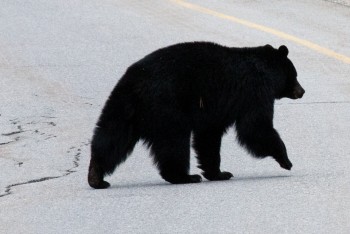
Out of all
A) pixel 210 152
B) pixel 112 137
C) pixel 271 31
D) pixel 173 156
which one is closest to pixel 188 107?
pixel 173 156

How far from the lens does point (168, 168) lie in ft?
28.4

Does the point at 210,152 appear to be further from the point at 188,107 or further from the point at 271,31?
the point at 271,31

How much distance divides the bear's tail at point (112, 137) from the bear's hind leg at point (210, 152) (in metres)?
0.73

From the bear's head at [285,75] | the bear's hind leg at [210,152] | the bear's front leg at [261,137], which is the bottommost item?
the bear's hind leg at [210,152]

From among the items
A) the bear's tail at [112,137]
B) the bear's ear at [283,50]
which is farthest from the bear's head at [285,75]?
the bear's tail at [112,137]

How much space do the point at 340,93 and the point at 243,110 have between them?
13.2 ft

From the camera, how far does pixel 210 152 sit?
9172mm

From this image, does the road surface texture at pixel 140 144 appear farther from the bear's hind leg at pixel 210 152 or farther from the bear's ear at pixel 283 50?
the bear's ear at pixel 283 50

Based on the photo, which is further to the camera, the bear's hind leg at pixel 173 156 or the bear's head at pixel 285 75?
the bear's head at pixel 285 75

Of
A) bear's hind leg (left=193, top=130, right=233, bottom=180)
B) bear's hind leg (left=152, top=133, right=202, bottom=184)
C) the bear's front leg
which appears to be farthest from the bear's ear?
bear's hind leg (left=152, top=133, right=202, bottom=184)

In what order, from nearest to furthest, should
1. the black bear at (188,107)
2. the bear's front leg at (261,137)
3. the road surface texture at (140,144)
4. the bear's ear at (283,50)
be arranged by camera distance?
the road surface texture at (140,144)
the black bear at (188,107)
the bear's front leg at (261,137)
the bear's ear at (283,50)

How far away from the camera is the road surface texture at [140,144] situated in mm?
7754

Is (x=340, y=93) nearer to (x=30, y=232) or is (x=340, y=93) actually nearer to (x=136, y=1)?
(x=30, y=232)

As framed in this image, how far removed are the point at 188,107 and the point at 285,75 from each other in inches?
39.4
